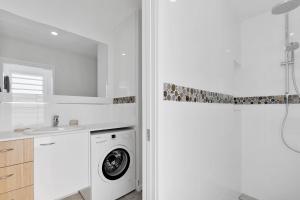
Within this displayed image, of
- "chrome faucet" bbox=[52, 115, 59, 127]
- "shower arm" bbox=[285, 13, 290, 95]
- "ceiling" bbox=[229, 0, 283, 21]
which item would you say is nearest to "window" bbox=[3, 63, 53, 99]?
"chrome faucet" bbox=[52, 115, 59, 127]

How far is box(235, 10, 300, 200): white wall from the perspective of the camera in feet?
5.97

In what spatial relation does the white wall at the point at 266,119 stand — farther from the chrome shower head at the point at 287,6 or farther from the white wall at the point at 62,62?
the white wall at the point at 62,62

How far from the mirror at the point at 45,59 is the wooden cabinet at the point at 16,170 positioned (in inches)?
26.3

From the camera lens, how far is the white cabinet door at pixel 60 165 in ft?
4.68

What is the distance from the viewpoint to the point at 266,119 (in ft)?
6.59

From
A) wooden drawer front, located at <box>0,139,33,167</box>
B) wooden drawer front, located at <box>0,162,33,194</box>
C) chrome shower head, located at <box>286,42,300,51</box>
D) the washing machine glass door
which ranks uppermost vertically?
chrome shower head, located at <box>286,42,300,51</box>

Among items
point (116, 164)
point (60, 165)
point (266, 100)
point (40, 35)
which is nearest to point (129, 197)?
point (116, 164)

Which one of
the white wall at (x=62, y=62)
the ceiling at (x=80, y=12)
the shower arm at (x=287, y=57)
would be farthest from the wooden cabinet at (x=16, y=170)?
the shower arm at (x=287, y=57)

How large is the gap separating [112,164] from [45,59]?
147 centimetres

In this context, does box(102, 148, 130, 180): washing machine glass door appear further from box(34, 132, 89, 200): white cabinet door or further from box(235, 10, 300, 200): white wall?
box(235, 10, 300, 200): white wall

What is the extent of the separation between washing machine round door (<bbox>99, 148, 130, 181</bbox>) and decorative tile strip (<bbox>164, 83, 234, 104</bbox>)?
115cm

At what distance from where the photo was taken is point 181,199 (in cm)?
118

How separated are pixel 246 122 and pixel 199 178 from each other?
1243mm

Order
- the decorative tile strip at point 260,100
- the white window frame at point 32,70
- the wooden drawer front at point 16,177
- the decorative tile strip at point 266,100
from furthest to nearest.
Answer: the decorative tile strip at point 260,100 → the decorative tile strip at point 266,100 → the white window frame at point 32,70 → the wooden drawer front at point 16,177
